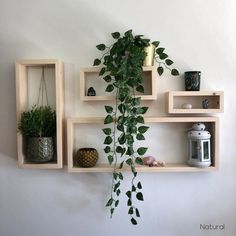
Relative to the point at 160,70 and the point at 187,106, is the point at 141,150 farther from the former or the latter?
the point at 160,70

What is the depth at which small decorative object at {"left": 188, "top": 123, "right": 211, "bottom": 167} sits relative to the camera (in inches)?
55.6

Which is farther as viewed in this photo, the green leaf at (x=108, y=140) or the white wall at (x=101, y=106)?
the white wall at (x=101, y=106)

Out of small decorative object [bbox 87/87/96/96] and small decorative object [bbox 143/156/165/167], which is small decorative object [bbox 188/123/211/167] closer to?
small decorative object [bbox 143/156/165/167]

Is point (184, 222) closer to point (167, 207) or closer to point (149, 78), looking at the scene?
point (167, 207)

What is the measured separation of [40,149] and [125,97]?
55 cm

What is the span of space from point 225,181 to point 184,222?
35 centimetres

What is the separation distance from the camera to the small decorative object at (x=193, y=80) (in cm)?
143

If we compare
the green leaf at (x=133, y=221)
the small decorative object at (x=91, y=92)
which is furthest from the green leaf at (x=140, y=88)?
the green leaf at (x=133, y=221)

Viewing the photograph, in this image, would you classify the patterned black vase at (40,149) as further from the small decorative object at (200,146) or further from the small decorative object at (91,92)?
the small decorative object at (200,146)

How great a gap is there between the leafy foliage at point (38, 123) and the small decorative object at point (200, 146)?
2.61ft

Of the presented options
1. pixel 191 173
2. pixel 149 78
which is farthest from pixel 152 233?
pixel 149 78

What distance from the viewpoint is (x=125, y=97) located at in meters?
1.38

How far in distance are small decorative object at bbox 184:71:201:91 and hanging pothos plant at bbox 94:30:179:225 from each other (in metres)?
0.08

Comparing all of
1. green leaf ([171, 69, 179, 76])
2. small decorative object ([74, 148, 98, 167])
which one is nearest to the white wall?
green leaf ([171, 69, 179, 76])
